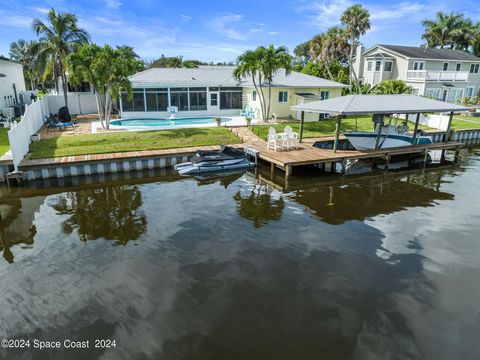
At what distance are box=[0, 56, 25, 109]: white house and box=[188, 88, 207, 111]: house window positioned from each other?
42.7 ft

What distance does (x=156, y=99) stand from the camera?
26844 millimetres

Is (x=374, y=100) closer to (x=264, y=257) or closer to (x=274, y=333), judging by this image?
(x=264, y=257)

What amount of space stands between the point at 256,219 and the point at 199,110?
760 inches

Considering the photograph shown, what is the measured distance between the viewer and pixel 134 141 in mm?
18453

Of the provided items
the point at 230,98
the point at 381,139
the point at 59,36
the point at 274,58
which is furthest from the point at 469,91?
the point at 59,36

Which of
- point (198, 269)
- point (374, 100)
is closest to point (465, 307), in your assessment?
point (198, 269)

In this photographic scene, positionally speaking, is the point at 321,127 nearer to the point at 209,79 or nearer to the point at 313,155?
the point at 313,155

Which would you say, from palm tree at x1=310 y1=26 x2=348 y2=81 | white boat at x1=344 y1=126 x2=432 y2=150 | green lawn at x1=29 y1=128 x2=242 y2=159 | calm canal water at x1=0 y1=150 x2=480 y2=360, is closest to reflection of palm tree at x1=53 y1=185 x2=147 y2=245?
calm canal water at x1=0 y1=150 x2=480 y2=360

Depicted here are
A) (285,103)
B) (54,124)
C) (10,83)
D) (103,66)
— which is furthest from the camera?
(10,83)

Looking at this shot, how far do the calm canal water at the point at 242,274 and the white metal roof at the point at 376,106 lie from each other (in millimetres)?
4611

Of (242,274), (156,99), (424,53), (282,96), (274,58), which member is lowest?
(242,274)

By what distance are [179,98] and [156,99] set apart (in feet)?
6.05

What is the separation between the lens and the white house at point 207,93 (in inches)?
1037

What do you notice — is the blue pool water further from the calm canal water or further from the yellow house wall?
the calm canal water
